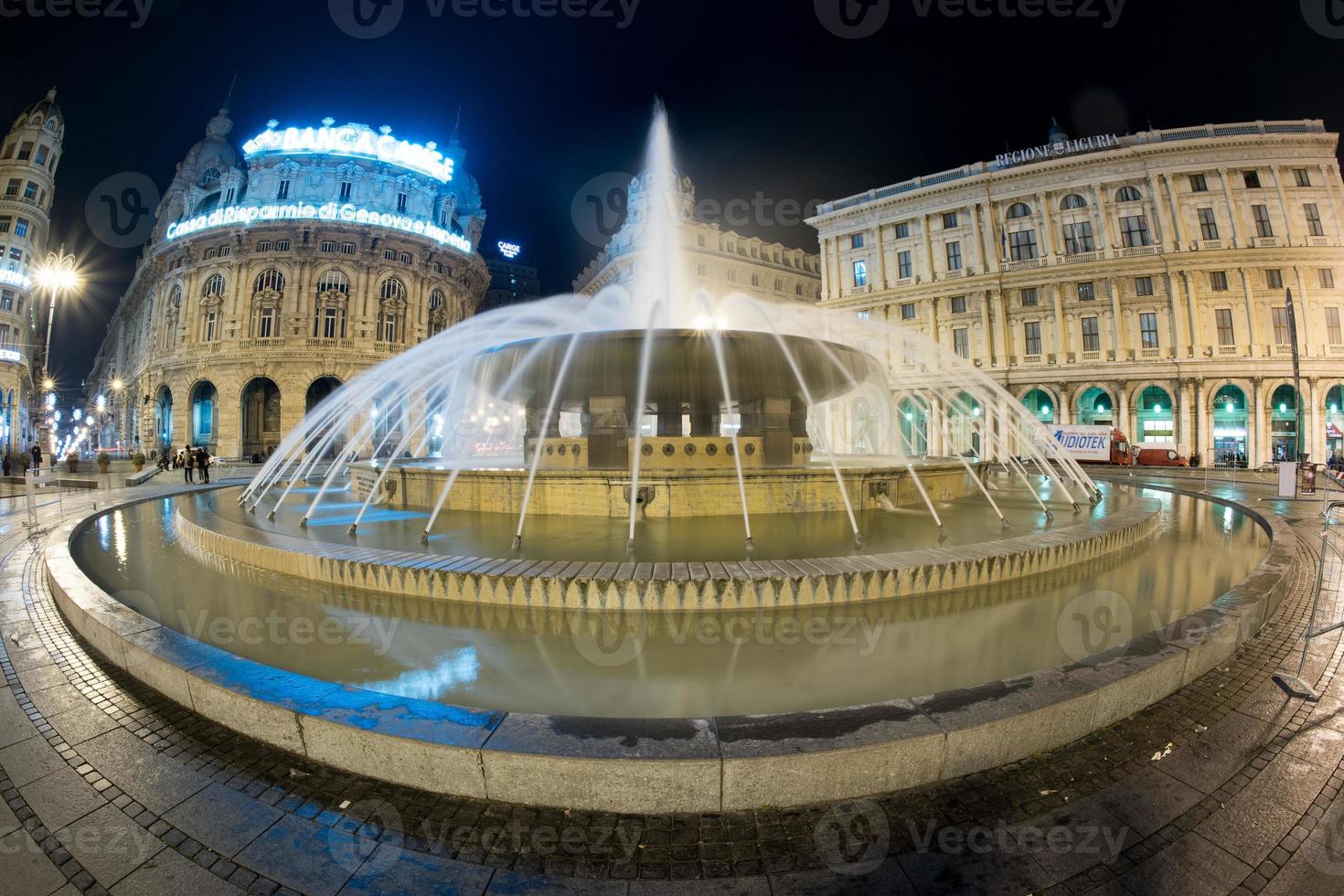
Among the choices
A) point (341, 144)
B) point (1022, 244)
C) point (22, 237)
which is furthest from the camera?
point (22, 237)

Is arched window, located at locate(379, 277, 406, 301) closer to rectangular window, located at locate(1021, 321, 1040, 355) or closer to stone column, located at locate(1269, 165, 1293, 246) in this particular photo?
rectangular window, located at locate(1021, 321, 1040, 355)

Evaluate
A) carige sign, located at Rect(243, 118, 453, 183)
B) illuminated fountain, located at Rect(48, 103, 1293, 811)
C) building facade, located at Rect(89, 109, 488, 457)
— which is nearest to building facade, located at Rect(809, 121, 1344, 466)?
illuminated fountain, located at Rect(48, 103, 1293, 811)

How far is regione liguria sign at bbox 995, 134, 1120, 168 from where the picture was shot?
3700 cm

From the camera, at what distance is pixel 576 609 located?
5105mm

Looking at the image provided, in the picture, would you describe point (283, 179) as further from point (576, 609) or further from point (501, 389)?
point (576, 609)

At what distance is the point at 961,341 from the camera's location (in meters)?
41.0

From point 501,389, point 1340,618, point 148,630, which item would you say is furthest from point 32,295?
point 1340,618

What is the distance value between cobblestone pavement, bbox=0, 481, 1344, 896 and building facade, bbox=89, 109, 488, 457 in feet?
149

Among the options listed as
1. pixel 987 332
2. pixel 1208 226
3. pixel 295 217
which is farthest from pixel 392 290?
pixel 1208 226

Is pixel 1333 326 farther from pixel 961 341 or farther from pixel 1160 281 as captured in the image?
pixel 961 341

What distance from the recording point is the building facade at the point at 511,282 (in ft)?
319

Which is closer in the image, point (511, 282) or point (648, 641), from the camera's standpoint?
point (648, 641)

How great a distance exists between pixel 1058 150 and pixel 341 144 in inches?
2189

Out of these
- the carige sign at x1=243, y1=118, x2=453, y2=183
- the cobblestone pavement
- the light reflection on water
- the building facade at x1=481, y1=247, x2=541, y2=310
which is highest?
the building facade at x1=481, y1=247, x2=541, y2=310
